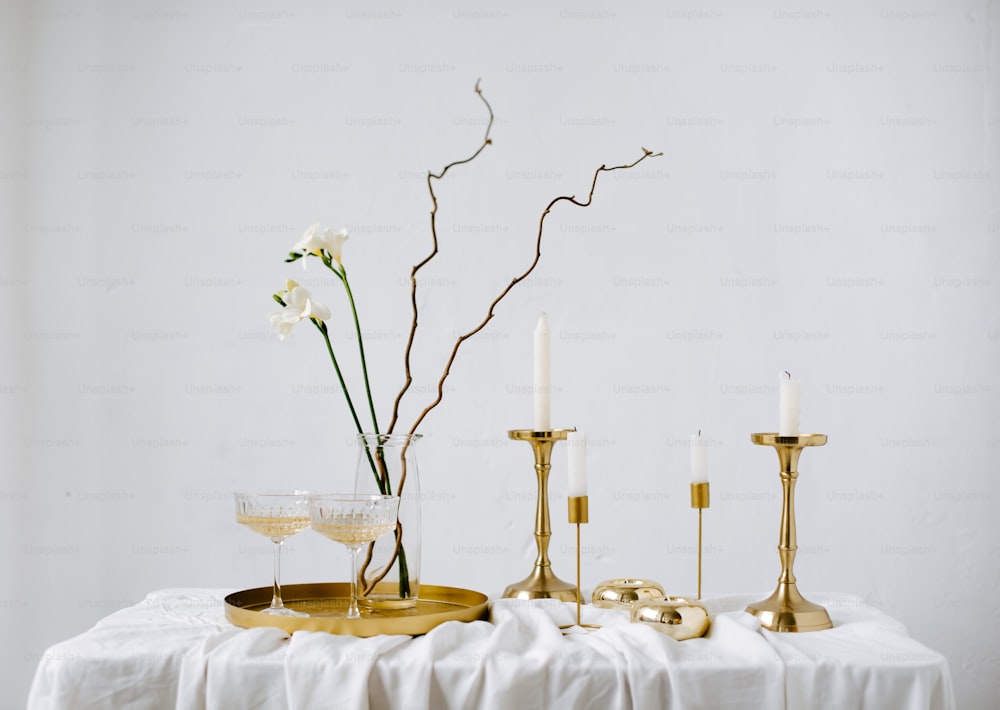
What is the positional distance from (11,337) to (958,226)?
114 inches

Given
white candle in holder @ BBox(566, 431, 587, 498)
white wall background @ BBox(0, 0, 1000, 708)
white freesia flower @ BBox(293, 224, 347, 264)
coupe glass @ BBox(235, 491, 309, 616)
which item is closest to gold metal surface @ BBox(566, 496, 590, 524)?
white candle in holder @ BBox(566, 431, 587, 498)

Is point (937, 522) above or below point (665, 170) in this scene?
below

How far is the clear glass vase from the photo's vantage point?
1.60 m

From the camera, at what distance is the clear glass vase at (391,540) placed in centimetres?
160

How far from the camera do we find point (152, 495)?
302cm

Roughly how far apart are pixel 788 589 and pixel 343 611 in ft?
2.34

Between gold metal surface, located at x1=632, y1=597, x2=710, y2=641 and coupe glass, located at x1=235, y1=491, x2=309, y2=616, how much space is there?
0.54 meters

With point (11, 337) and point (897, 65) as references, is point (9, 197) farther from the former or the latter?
point (897, 65)

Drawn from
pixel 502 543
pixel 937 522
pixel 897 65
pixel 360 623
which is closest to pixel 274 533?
pixel 360 623

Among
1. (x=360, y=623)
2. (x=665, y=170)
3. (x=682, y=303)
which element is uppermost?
(x=665, y=170)

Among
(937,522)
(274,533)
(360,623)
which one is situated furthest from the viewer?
(937,522)

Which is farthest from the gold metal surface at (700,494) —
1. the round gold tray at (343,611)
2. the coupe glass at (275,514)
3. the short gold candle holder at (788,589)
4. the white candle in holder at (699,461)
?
the coupe glass at (275,514)

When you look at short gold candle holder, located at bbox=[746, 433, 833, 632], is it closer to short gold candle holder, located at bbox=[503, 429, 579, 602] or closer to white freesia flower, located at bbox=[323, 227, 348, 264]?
short gold candle holder, located at bbox=[503, 429, 579, 602]

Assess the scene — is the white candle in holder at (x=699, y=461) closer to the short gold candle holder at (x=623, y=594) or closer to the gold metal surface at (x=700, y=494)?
the gold metal surface at (x=700, y=494)
